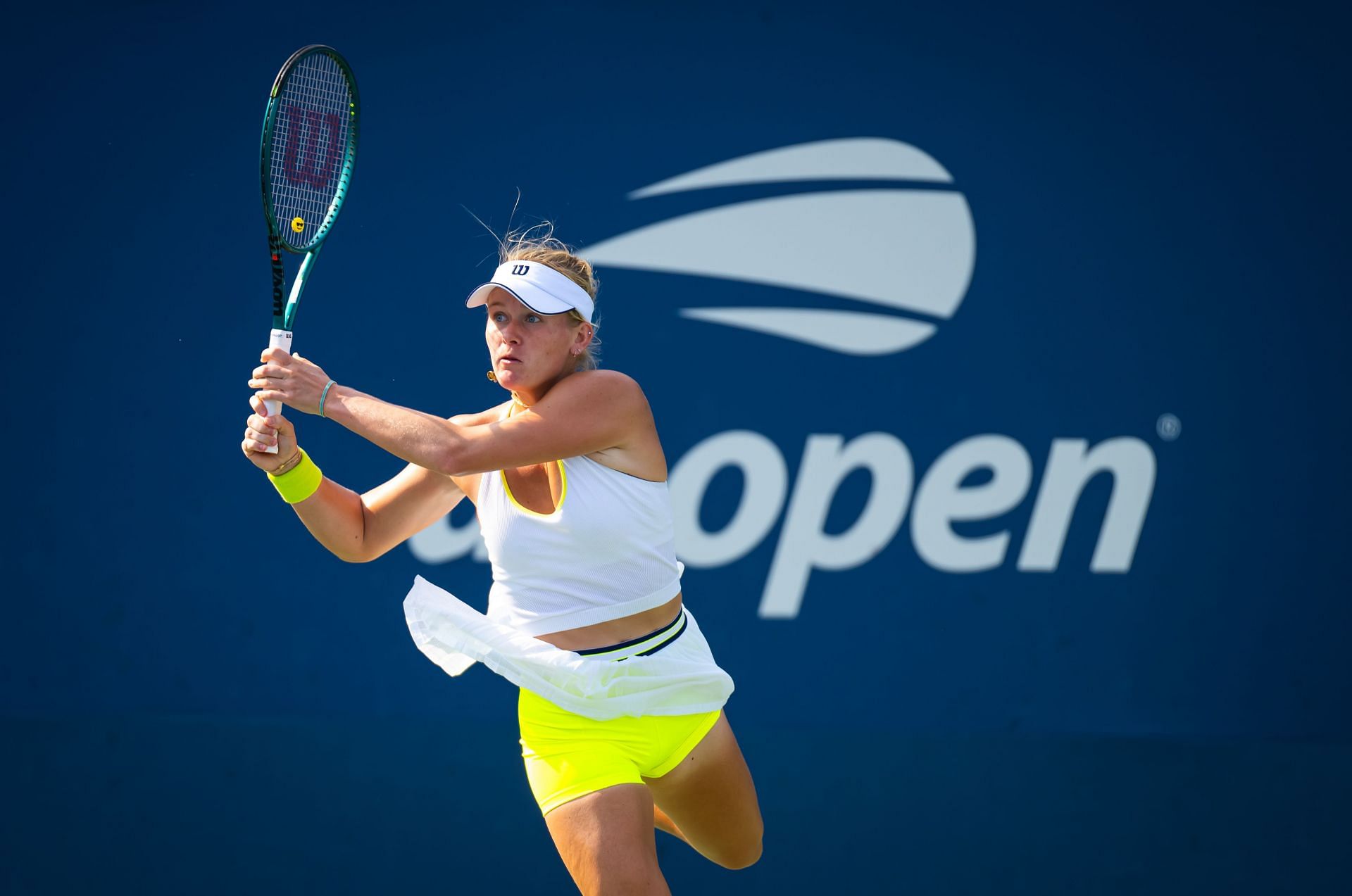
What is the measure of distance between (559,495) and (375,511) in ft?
1.51

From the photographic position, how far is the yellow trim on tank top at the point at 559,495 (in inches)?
109

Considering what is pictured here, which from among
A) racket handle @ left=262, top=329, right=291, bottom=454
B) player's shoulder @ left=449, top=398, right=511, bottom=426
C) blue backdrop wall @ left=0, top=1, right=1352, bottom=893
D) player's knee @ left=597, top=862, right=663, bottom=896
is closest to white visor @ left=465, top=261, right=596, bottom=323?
player's shoulder @ left=449, top=398, right=511, bottom=426

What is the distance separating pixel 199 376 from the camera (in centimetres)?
419

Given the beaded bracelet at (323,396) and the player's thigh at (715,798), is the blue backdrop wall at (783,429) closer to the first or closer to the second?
the player's thigh at (715,798)

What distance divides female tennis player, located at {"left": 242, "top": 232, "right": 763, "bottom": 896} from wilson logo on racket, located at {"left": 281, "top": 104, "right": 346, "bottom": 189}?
452 mm

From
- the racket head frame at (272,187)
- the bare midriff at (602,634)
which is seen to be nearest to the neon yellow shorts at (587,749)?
the bare midriff at (602,634)

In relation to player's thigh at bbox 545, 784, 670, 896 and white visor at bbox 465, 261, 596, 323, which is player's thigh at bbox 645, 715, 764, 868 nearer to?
player's thigh at bbox 545, 784, 670, 896

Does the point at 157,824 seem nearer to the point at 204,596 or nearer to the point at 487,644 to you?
the point at 204,596

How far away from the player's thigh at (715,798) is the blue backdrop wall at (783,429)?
1147 millimetres

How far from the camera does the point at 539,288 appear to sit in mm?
2742

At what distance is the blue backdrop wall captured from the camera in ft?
13.7

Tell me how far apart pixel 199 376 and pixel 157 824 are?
139 centimetres

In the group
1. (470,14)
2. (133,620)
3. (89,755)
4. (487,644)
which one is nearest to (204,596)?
(133,620)

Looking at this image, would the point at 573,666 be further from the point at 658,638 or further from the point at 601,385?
the point at 601,385
